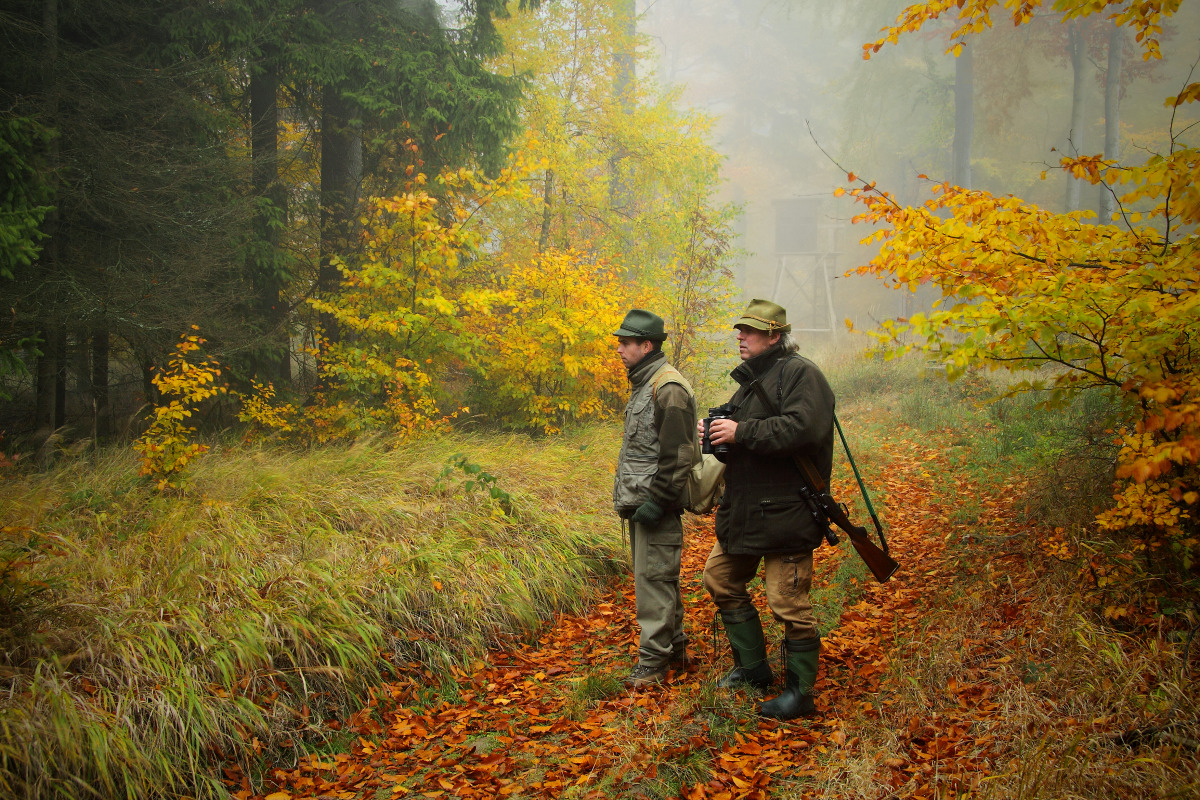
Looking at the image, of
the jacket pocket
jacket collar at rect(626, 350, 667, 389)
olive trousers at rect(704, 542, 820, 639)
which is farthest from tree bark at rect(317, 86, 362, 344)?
olive trousers at rect(704, 542, 820, 639)

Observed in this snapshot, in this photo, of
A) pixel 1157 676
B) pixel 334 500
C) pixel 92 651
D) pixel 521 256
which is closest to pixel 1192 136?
pixel 521 256

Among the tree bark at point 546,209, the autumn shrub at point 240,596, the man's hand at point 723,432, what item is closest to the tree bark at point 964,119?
the tree bark at point 546,209

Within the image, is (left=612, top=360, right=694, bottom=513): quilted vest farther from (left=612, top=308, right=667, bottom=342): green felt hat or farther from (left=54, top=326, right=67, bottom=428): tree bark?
(left=54, top=326, right=67, bottom=428): tree bark

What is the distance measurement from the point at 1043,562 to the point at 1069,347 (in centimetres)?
163

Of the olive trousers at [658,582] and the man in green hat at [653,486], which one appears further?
the olive trousers at [658,582]

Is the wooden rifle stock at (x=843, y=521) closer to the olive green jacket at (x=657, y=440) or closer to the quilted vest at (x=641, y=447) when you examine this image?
the olive green jacket at (x=657, y=440)

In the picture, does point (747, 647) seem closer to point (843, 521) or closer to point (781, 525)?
point (781, 525)

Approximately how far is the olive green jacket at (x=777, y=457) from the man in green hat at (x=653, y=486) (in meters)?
0.37

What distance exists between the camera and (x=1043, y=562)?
4.36 m

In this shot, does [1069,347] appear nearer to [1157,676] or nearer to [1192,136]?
[1157,676]

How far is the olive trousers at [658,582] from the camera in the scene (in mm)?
4031

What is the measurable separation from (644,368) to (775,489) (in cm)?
108

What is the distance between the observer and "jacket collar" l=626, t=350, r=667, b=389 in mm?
4121

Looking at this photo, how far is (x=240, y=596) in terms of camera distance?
13.5 ft
